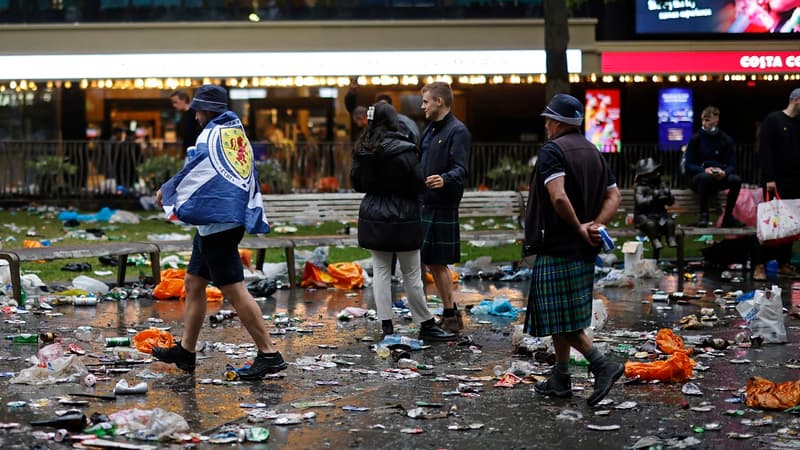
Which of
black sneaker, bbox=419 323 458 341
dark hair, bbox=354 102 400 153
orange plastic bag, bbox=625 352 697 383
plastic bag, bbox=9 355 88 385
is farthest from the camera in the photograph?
black sneaker, bbox=419 323 458 341

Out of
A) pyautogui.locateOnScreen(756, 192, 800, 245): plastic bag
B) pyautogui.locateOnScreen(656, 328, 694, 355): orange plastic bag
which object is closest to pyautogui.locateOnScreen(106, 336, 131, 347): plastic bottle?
pyautogui.locateOnScreen(656, 328, 694, 355): orange plastic bag

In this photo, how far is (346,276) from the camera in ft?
41.9

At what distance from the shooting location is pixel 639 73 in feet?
82.5

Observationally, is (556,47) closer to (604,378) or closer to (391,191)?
→ (391,191)

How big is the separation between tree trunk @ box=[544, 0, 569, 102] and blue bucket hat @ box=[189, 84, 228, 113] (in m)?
8.01

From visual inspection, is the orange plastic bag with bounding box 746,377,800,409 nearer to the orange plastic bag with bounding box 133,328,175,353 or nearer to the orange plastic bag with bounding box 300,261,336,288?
the orange plastic bag with bounding box 133,328,175,353

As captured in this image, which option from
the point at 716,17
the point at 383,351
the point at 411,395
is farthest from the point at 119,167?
the point at 411,395

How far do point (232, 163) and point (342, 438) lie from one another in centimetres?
220

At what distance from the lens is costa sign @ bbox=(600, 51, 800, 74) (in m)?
25.2

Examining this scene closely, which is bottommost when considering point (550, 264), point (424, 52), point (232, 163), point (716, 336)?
point (716, 336)

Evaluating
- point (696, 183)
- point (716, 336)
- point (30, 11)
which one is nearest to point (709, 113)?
point (696, 183)

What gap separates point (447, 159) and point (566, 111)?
250 cm

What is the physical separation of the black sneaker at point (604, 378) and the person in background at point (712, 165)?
815 cm

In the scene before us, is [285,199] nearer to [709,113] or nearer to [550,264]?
[709,113]
